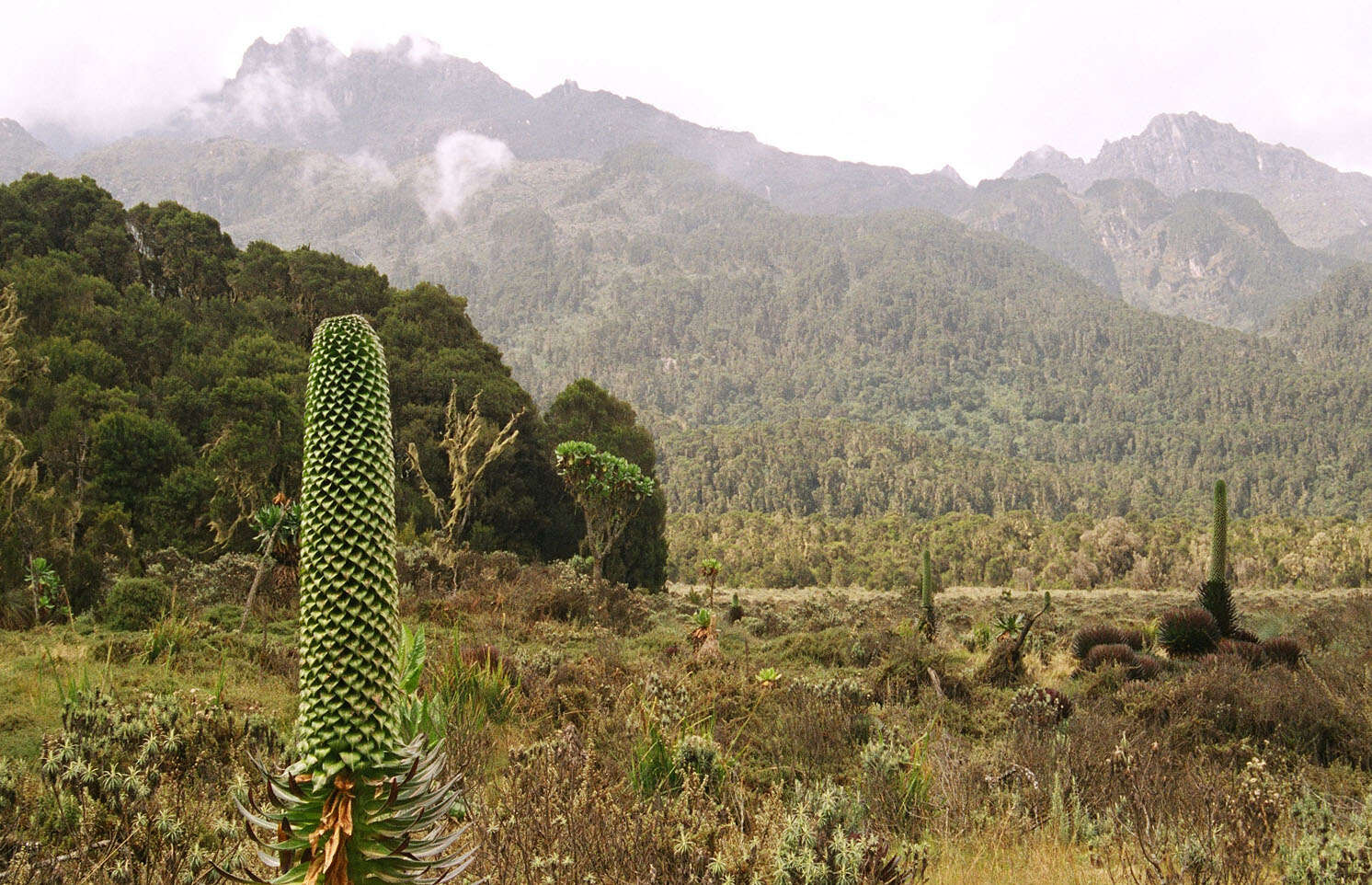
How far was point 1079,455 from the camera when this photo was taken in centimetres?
15675

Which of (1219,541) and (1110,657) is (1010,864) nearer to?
(1110,657)

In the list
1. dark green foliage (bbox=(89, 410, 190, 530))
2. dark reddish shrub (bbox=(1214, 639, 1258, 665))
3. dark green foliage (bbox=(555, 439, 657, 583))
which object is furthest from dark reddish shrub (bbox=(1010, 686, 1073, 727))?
dark green foliage (bbox=(89, 410, 190, 530))

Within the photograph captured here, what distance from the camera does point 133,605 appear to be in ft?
37.4

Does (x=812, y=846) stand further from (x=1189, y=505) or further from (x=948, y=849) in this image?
(x=1189, y=505)

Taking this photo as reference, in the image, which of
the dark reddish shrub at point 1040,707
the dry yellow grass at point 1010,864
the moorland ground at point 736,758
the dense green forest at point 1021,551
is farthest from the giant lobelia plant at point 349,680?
the dense green forest at point 1021,551

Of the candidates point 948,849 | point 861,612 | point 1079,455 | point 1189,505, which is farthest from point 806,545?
point 1079,455

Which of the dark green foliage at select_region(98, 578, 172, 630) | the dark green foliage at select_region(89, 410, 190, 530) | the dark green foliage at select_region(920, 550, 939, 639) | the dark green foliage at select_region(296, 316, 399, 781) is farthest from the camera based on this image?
the dark green foliage at select_region(89, 410, 190, 530)

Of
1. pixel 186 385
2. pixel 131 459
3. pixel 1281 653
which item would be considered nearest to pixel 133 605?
pixel 131 459

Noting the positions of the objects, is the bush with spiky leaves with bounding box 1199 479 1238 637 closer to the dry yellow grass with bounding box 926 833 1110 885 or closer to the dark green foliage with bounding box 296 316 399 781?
the dry yellow grass with bounding box 926 833 1110 885

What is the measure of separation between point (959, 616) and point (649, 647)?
1354 cm

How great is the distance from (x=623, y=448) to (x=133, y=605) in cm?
2050

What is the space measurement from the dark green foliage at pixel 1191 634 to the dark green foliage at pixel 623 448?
708 inches

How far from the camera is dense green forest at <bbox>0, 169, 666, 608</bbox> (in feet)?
59.1

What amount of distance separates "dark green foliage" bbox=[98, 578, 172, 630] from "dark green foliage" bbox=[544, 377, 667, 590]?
53.0ft
